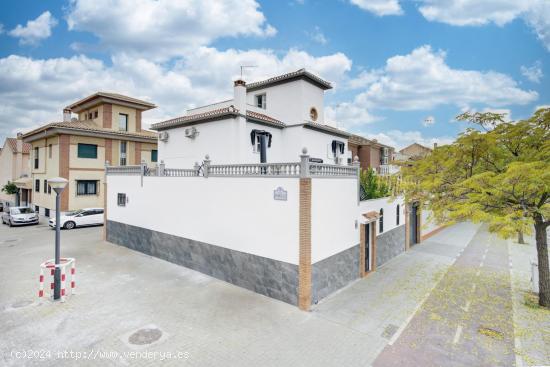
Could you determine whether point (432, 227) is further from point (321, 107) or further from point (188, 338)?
point (188, 338)

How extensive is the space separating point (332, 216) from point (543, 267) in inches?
280

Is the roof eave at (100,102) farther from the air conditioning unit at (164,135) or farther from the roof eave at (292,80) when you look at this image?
the roof eave at (292,80)

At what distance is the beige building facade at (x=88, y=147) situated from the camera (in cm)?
2427

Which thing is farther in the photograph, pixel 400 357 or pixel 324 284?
pixel 324 284

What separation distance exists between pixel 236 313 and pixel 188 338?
174cm

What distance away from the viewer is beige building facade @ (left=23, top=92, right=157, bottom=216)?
24266 millimetres

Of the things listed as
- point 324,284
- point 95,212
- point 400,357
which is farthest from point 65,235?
point 400,357

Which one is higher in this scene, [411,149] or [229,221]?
[411,149]

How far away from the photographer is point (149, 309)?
29.6ft

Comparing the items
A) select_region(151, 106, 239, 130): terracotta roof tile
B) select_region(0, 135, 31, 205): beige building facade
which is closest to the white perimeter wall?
select_region(151, 106, 239, 130): terracotta roof tile

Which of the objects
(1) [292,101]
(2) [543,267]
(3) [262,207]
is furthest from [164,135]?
(2) [543,267]

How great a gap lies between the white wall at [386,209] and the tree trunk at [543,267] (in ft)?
15.7

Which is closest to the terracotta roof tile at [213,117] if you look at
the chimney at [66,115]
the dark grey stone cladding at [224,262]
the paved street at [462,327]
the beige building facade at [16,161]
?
the dark grey stone cladding at [224,262]

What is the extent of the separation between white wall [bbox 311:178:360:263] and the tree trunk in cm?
596
